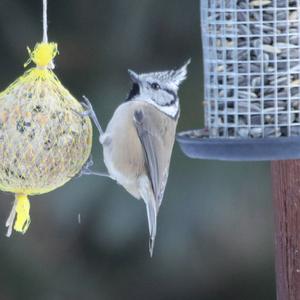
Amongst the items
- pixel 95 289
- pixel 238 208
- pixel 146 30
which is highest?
pixel 146 30

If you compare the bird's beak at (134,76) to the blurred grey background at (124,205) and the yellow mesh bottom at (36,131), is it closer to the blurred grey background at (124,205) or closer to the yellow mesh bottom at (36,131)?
the yellow mesh bottom at (36,131)

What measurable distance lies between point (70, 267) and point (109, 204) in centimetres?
46

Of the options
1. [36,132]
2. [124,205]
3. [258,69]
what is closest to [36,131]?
[36,132]

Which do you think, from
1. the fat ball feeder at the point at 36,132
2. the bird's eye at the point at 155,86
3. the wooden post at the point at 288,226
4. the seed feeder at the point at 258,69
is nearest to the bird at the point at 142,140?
the bird's eye at the point at 155,86

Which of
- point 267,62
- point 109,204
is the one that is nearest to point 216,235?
point 109,204

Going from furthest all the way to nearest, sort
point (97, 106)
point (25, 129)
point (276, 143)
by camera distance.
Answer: point (97, 106) < point (25, 129) < point (276, 143)

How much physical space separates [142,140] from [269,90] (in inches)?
32.7

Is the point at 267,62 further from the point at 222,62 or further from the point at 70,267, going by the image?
the point at 70,267

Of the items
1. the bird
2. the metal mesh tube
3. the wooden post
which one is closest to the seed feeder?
the metal mesh tube

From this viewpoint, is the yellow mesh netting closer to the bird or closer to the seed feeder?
the bird

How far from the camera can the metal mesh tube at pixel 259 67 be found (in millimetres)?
4020

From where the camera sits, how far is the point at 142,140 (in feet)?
15.5

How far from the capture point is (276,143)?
3850 mm

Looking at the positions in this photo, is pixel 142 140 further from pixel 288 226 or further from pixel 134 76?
pixel 288 226
